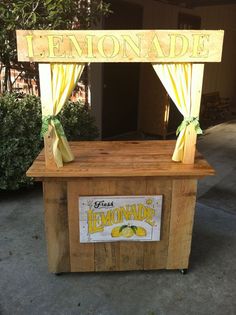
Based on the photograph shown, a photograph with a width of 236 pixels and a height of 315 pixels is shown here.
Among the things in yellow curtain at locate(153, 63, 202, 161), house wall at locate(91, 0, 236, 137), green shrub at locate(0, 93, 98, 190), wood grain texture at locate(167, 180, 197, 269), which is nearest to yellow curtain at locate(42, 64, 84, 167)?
yellow curtain at locate(153, 63, 202, 161)

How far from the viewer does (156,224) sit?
237 centimetres

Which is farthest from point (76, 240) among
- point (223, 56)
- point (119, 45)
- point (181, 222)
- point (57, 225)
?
point (223, 56)

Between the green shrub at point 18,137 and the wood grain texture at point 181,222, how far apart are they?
198cm

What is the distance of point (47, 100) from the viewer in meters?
2.14

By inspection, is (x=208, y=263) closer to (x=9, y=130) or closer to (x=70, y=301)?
(x=70, y=301)

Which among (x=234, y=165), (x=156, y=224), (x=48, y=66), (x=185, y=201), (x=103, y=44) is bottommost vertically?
(x=234, y=165)

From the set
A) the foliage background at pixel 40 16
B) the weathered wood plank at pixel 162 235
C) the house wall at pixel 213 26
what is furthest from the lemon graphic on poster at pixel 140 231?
the house wall at pixel 213 26

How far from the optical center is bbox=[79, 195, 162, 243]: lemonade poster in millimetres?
2301

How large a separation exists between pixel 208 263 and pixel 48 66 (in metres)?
1.99

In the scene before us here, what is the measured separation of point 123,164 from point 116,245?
619 millimetres

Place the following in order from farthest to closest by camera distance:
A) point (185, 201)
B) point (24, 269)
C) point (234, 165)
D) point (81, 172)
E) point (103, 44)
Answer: point (234, 165), point (24, 269), point (185, 201), point (81, 172), point (103, 44)

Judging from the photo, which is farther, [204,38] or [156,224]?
[156,224]

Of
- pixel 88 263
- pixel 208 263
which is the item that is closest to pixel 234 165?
pixel 208 263

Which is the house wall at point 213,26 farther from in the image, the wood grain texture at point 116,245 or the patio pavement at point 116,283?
the wood grain texture at point 116,245
